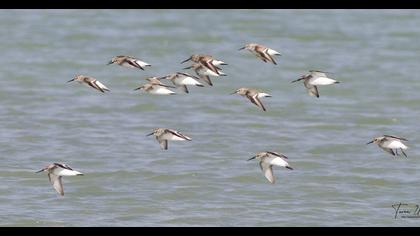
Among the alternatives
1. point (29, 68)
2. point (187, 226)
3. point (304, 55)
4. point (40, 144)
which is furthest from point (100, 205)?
point (304, 55)

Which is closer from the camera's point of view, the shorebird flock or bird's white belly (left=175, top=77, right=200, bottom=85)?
the shorebird flock

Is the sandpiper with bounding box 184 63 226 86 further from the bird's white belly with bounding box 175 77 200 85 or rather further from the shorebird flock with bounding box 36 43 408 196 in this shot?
the bird's white belly with bounding box 175 77 200 85

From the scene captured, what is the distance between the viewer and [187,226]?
738 inches

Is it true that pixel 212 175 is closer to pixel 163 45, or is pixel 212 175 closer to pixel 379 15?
pixel 163 45

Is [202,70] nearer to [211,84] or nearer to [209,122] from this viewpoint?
[211,84]

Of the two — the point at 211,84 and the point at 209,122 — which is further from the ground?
the point at 209,122

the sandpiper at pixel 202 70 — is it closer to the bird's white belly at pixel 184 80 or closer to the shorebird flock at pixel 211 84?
the shorebird flock at pixel 211 84

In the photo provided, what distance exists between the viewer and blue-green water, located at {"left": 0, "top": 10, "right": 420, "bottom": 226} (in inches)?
783

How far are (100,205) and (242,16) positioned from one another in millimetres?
23346

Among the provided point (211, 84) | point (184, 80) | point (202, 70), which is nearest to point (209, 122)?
point (184, 80)

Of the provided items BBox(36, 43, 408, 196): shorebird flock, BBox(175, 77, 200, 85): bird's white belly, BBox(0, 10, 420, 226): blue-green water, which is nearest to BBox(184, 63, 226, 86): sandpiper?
BBox(36, 43, 408, 196): shorebird flock

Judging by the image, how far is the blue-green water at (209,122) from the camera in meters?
19.9

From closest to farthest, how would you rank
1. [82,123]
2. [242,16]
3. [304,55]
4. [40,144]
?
1. [40,144]
2. [82,123]
3. [304,55]
4. [242,16]

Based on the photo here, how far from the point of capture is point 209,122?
86.7ft
